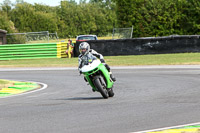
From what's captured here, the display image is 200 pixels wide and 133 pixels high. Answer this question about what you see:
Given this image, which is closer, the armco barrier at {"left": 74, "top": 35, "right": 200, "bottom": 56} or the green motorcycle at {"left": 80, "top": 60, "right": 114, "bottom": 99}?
the green motorcycle at {"left": 80, "top": 60, "right": 114, "bottom": 99}

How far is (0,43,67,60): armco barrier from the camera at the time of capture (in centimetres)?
3212

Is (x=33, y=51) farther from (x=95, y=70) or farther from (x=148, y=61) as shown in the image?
(x=95, y=70)

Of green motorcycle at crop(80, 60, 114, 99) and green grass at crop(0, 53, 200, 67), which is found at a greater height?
green motorcycle at crop(80, 60, 114, 99)

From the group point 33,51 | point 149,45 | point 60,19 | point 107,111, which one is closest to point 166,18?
point 149,45

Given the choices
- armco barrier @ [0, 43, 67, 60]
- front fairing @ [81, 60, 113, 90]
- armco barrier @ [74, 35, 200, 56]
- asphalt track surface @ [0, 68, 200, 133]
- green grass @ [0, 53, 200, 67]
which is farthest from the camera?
armco barrier @ [0, 43, 67, 60]

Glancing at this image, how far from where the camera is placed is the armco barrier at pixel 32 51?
105 feet

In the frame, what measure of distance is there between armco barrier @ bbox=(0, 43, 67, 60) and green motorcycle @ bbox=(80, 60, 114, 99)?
827 inches

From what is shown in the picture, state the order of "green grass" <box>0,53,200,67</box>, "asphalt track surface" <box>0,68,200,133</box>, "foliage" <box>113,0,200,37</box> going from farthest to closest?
1. "foliage" <box>113,0,200,37</box>
2. "green grass" <box>0,53,200,67</box>
3. "asphalt track surface" <box>0,68,200,133</box>

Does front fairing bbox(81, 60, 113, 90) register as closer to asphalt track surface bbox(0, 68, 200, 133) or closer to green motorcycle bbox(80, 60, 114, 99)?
green motorcycle bbox(80, 60, 114, 99)

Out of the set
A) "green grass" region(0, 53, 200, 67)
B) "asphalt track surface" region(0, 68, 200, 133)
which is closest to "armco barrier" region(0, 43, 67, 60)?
"green grass" region(0, 53, 200, 67)

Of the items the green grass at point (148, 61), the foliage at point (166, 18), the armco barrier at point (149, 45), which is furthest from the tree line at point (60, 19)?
the green grass at point (148, 61)

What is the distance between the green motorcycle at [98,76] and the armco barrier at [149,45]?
58.8 feet

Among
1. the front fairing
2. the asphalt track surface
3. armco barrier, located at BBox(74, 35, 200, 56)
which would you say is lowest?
armco barrier, located at BBox(74, 35, 200, 56)

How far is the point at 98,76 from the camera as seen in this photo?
10.8 m
